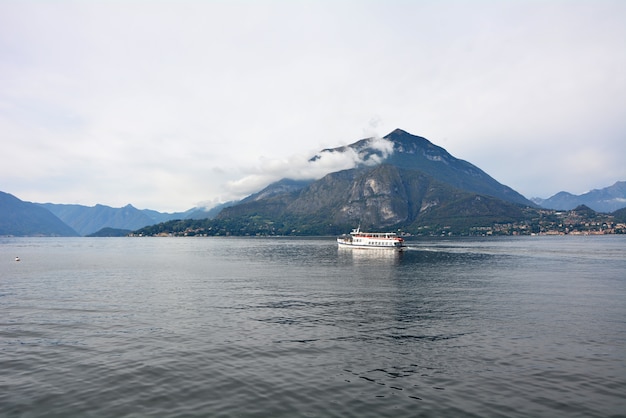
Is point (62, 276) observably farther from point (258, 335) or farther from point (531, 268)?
point (531, 268)

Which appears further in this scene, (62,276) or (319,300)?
(62,276)

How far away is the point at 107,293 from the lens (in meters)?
68.2

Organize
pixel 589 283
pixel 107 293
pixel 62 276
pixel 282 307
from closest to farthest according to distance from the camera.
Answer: pixel 282 307, pixel 107 293, pixel 589 283, pixel 62 276

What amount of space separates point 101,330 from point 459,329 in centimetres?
4015

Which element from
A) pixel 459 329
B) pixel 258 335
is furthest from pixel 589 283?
pixel 258 335

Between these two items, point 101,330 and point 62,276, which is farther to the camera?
point 62,276

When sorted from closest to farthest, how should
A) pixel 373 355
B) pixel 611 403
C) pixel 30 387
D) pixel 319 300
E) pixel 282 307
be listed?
1. pixel 611 403
2. pixel 30 387
3. pixel 373 355
4. pixel 282 307
5. pixel 319 300

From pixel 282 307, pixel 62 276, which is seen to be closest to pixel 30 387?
pixel 282 307

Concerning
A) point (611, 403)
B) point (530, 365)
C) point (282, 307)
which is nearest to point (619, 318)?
point (530, 365)

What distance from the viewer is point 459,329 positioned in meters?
42.2

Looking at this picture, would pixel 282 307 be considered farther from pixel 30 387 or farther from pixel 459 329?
pixel 30 387

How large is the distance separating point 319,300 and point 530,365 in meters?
34.7

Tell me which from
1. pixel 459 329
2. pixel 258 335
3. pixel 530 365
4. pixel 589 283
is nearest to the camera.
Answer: pixel 530 365

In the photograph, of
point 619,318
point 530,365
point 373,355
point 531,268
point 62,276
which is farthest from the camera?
point 531,268
